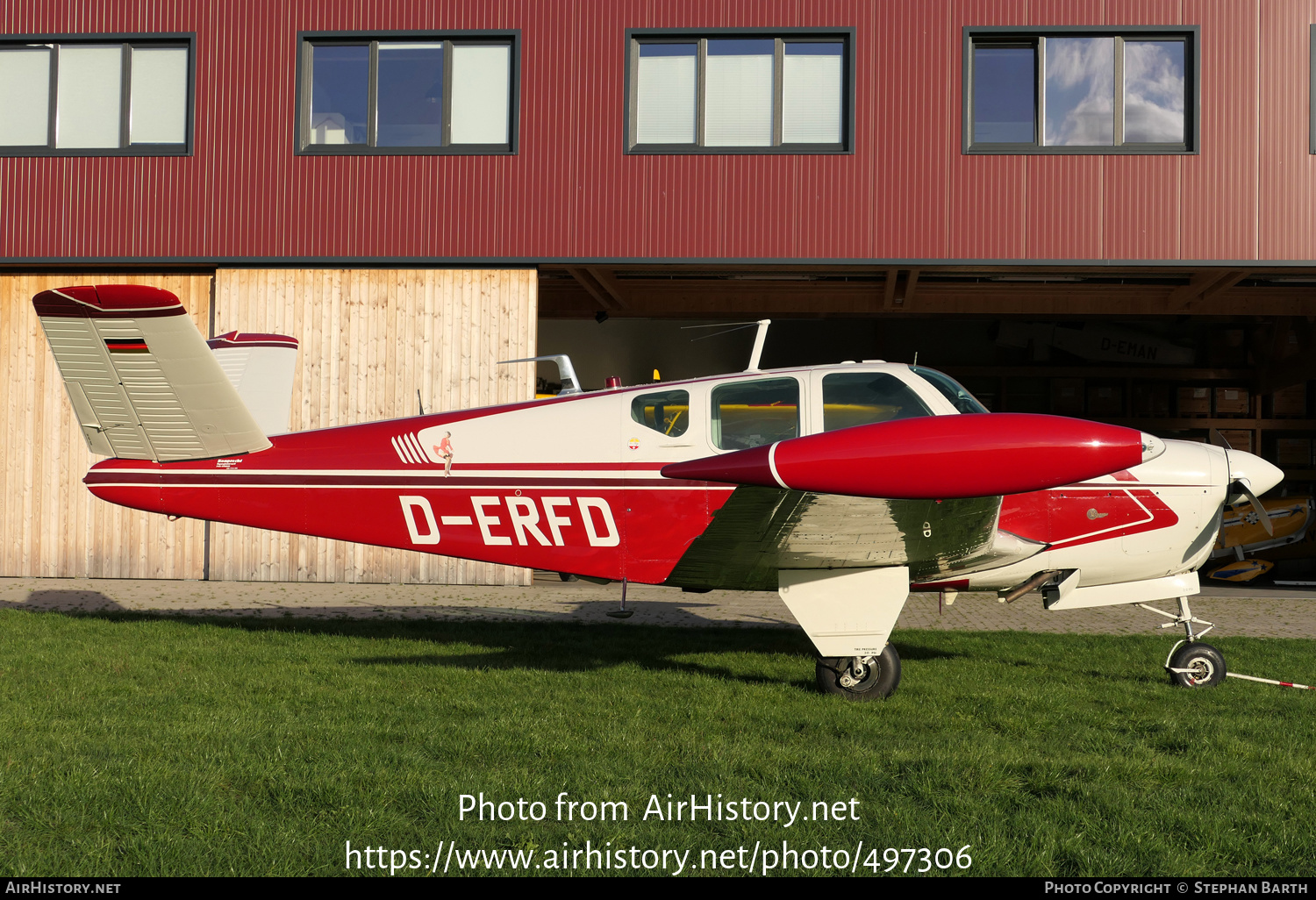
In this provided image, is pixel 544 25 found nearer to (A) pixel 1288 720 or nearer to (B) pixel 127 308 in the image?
(B) pixel 127 308

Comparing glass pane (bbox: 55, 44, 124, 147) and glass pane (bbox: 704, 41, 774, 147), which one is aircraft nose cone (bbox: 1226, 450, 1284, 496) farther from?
glass pane (bbox: 55, 44, 124, 147)

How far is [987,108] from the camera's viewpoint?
12.1 meters

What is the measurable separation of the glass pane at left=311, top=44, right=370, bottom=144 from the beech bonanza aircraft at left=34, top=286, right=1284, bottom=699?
722 cm

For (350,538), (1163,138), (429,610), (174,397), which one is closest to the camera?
(174,397)

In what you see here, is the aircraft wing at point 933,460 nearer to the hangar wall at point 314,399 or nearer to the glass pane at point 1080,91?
the hangar wall at point 314,399

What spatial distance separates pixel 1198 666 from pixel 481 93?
33.7 ft

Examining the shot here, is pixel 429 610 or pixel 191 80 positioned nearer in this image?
pixel 429 610

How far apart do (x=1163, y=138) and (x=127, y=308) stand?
37.9 feet

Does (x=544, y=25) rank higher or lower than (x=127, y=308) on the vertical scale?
higher

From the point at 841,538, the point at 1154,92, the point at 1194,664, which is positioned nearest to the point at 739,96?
the point at 1154,92

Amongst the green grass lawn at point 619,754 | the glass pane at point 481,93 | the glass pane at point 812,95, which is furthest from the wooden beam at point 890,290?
the green grass lawn at point 619,754

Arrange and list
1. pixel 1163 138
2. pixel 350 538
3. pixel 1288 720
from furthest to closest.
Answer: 1. pixel 1163 138
2. pixel 350 538
3. pixel 1288 720

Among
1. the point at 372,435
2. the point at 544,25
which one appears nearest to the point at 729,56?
the point at 544,25

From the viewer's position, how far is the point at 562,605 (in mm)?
10922
